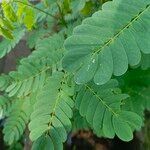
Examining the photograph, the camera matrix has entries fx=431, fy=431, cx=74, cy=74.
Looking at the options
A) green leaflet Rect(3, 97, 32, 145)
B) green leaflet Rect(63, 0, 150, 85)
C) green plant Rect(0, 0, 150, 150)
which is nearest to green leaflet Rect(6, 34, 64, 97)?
green plant Rect(0, 0, 150, 150)

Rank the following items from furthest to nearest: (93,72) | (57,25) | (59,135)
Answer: (57,25) → (59,135) → (93,72)

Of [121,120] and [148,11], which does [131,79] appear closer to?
[121,120]

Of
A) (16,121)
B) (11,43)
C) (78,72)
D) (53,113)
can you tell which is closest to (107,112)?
(53,113)

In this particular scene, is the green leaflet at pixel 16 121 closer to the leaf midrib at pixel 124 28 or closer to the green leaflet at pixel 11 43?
the green leaflet at pixel 11 43

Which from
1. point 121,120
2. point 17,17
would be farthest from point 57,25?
point 121,120

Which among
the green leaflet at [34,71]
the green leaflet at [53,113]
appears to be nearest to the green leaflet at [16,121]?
the green leaflet at [34,71]

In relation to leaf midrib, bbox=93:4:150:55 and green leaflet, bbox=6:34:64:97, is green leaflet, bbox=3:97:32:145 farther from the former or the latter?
leaf midrib, bbox=93:4:150:55

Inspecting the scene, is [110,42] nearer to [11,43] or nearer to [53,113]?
[53,113]
